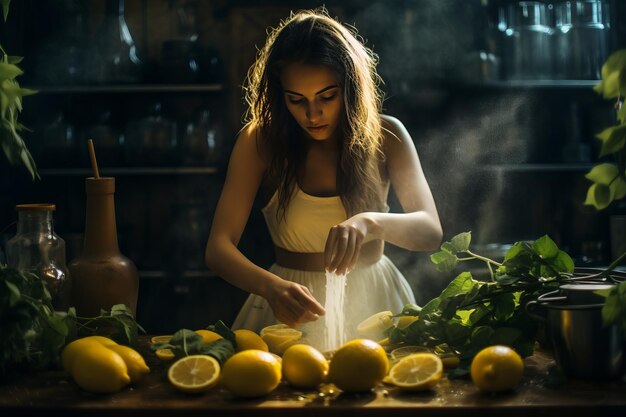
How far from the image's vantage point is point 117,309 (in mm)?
1422

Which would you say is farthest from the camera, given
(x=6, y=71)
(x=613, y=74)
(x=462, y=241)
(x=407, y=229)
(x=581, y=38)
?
(x=581, y=38)

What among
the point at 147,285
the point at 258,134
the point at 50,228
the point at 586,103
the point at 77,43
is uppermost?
the point at 77,43

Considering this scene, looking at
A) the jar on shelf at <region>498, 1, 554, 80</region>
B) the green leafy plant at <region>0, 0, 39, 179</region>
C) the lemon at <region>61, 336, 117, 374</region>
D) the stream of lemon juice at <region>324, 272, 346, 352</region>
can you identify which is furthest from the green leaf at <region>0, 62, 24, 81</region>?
the jar on shelf at <region>498, 1, 554, 80</region>

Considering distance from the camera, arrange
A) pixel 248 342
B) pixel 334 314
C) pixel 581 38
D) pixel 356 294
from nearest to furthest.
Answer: pixel 248 342
pixel 334 314
pixel 356 294
pixel 581 38

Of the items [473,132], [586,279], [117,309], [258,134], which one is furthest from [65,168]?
[586,279]

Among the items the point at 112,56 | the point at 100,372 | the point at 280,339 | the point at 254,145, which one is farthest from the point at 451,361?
the point at 112,56

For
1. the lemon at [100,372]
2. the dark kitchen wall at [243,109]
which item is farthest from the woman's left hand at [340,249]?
the dark kitchen wall at [243,109]

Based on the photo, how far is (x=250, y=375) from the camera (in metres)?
1.16

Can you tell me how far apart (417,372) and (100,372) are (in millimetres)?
492

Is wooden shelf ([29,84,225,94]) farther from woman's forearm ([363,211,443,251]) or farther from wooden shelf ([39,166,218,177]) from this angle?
woman's forearm ([363,211,443,251])

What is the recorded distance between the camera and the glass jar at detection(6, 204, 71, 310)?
4.85ft

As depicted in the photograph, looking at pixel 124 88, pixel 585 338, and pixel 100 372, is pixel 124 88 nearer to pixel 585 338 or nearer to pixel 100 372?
pixel 100 372

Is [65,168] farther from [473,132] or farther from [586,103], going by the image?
[586,103]

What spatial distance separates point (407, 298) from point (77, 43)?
193 cm
